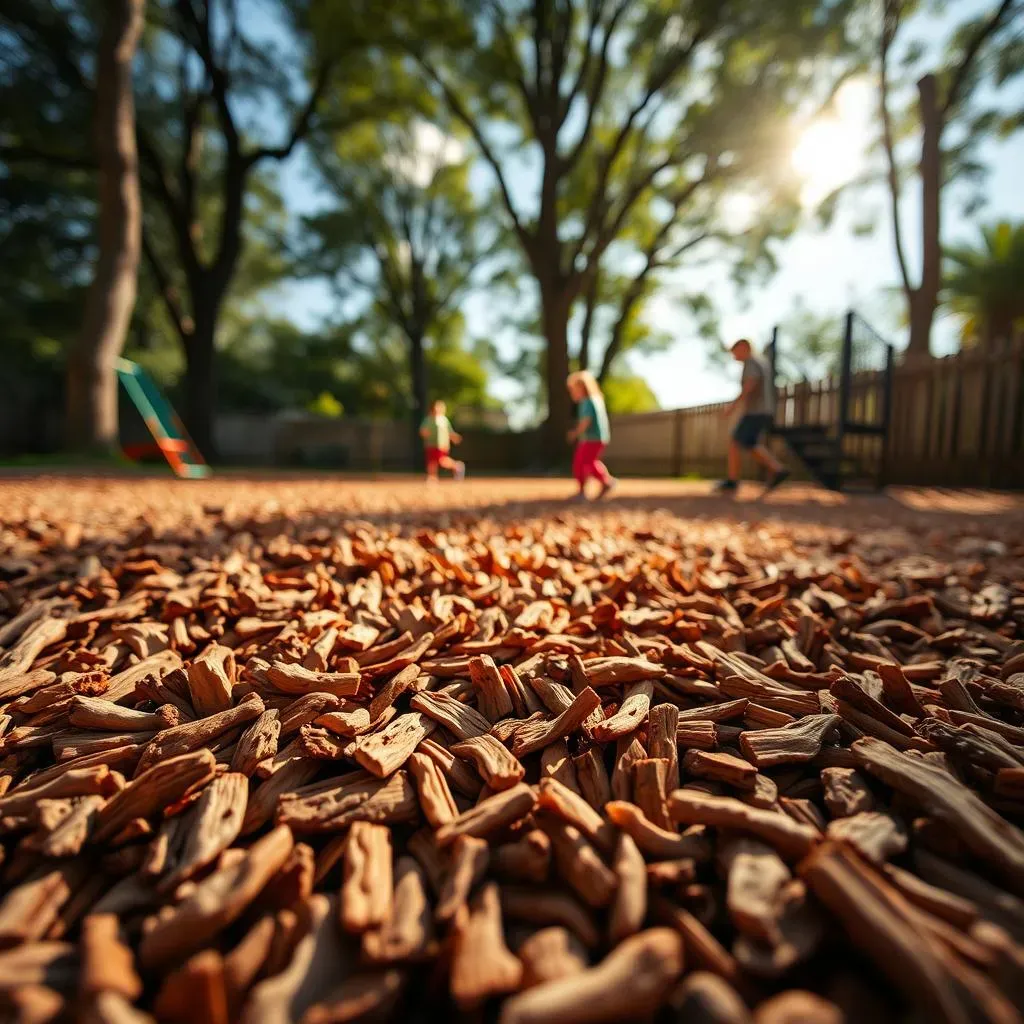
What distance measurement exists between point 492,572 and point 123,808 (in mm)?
1236

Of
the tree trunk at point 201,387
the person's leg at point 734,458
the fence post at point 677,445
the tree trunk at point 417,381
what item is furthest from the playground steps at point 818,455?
the tree trunk at point 417,381

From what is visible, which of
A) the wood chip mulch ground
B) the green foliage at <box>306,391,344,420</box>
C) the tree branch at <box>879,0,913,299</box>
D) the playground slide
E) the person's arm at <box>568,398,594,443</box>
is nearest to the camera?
the wood chip mulch ground

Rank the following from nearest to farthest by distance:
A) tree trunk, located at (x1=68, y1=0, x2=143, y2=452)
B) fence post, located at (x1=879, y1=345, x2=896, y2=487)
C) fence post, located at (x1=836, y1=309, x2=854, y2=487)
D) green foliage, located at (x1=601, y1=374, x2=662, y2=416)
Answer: fence post, located at (x1=836, y1=309, x2=854, y2=487) < fence post, located at (x1=879, y1=345, x2=896, y2=487) < tree trunk, located at (x1=68, y1=0, x2=143, y2=452) < green foliage, located at (x1=601, y1=374, x2=662, y2=416)

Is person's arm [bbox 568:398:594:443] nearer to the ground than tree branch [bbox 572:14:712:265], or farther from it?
nearer to the ground

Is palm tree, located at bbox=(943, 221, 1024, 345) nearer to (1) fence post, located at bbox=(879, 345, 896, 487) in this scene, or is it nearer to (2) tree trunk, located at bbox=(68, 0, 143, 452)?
(1) fence post, located at bbox=(879, 345, 896, 487)

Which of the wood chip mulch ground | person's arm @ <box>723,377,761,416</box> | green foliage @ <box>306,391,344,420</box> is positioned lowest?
the wood chip mulch ground

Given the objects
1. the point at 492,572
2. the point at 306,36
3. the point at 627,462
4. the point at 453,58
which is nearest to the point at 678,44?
the point at 453,58

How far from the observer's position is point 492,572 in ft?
6.16

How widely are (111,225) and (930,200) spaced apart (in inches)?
472

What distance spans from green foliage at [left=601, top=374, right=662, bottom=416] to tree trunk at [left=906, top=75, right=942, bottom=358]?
1588 cm

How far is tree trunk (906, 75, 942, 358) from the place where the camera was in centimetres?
838

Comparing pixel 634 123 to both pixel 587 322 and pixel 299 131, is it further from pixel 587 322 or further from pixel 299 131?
pixel 299 131

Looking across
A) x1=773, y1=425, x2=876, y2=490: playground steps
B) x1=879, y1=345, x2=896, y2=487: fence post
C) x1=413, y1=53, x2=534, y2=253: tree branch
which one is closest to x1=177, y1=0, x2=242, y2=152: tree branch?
x1=413, y1=53, x2=534, y2=253: tree branch

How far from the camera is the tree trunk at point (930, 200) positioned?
8383 mm
